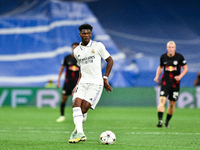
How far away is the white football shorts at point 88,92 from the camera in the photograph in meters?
7.24

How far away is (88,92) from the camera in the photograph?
727 centimetres

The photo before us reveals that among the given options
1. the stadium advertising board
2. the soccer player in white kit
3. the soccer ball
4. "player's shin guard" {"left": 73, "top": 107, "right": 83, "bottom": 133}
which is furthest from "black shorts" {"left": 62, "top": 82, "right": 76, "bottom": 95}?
the stadium advertising board

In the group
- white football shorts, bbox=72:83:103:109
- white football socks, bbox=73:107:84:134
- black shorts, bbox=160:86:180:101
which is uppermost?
black shorts, bbox=160:86:180:101

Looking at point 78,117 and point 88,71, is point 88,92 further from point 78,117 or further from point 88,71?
point 78,117

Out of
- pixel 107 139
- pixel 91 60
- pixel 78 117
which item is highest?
pixel 91 60

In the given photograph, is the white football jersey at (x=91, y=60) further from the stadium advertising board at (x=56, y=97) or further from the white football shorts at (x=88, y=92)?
the stadium advertising board at (x=56, y=97)

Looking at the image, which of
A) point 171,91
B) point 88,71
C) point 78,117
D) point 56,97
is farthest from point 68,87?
point 56,97

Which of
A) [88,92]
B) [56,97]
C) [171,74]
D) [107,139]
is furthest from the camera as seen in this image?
[56,97]

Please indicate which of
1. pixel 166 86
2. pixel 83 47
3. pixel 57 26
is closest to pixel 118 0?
pixel 57 26

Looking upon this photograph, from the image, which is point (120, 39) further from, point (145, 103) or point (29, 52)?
point (145, 103)

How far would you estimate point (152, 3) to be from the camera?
31.7 meters

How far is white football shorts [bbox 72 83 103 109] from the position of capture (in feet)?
23.8

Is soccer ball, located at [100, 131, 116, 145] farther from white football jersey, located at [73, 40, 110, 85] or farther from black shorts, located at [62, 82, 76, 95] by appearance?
black shorts, located at [62, 82, 76, 95]

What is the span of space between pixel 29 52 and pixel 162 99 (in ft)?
74.5
